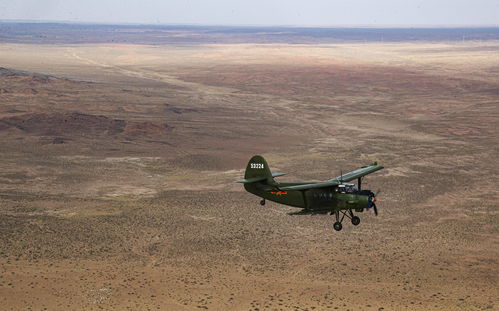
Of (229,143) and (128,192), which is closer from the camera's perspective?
(128,192)

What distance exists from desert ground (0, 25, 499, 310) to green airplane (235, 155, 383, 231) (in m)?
5.92

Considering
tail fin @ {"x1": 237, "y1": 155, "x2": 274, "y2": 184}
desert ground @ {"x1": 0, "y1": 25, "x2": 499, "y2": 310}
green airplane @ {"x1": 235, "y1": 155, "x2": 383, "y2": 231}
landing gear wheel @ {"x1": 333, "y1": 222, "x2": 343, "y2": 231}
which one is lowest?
desert ground @ {"x1": 0, "y1": 25, "x2": 499, "y2": 310}

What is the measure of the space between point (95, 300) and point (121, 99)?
107 meters

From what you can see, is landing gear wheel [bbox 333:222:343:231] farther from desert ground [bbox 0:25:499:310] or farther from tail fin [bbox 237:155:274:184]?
tail fin [bbox 237:155:274:184]

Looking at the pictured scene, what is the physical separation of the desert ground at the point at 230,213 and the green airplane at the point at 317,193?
592 cm

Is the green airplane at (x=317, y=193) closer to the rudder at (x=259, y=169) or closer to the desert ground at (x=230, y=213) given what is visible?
the rudder at (x=259, y=169)

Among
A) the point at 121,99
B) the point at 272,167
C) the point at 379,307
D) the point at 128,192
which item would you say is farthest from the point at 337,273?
the point at 121,99

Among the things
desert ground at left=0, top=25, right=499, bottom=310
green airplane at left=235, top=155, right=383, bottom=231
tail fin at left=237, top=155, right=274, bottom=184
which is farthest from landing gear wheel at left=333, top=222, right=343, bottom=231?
tail fin at left=237, top=155, right=274, bottom=184

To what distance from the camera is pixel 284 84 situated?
182m

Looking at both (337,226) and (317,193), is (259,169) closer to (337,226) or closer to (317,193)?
(317,193)

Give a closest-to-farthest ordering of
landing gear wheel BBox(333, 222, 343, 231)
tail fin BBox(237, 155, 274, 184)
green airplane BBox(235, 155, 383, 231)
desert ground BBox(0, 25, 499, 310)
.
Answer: green airplane BBox(235, 155, 383, 231), landing gear wheel BBox(333, 222, 343, 231), desert ground BBox(0, 25, 499, 310), tail fin BBox(237, 155, 274, 184)

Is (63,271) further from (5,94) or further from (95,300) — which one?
(5,94)

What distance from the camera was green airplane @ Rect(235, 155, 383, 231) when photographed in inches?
1554

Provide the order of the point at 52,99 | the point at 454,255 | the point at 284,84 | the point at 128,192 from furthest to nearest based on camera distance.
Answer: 1. the point at 284,84
2. the point at 52,99
3. the point at 128,192
4. the point at 454,255
